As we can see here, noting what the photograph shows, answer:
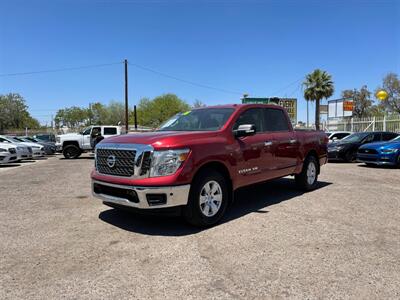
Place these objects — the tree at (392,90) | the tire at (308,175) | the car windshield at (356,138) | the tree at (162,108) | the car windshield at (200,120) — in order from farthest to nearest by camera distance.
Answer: the tree at (162,108), the tree at (392,90), the car windshield at (356,138), the tire at (308,175), the car windshield at (200,120)

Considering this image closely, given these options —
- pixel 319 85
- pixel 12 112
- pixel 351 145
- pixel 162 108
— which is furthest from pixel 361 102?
pixel 12 112

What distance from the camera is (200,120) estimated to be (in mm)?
6379

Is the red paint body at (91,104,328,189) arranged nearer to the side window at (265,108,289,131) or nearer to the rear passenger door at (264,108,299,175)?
the rear passenger door at (264,108,299,175)

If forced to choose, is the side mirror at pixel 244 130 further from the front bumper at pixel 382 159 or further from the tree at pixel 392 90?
the tree at pixel 392 90

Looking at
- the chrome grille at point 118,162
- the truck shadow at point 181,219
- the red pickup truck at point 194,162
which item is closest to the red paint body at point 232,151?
the red pickup truck at point 194,162

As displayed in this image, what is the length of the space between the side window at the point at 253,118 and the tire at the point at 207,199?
1182 millimetres

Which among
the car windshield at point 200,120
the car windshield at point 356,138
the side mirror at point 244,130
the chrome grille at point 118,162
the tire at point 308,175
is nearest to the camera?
the chrome grille at point 118,162

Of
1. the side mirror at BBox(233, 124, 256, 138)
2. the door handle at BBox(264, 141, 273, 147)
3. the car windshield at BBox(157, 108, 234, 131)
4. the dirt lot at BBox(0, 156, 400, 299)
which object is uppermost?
the car windshield at BBox(157, 108, 234, 131)

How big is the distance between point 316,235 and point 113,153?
10.4 ft

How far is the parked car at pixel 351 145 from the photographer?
15883 millimetres

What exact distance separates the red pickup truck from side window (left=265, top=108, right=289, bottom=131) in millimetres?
22

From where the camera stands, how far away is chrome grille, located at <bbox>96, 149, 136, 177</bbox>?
496 centimetres

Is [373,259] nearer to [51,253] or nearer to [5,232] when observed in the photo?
[51,253]

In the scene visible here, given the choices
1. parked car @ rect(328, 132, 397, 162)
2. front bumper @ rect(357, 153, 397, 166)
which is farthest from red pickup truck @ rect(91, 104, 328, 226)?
parked car @ rect(328, 132, 397, 162)
